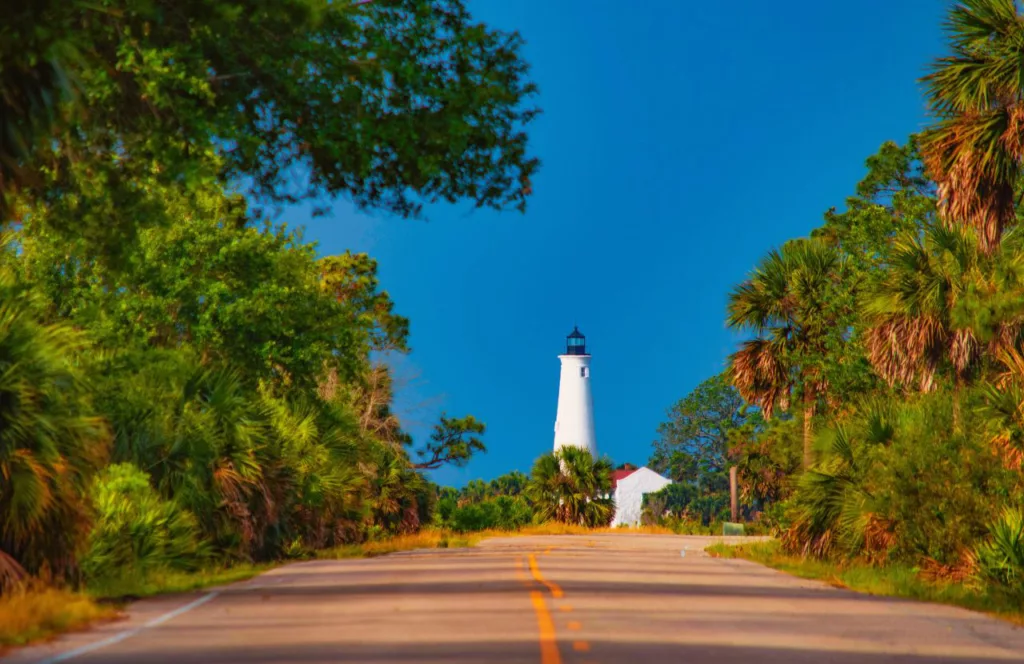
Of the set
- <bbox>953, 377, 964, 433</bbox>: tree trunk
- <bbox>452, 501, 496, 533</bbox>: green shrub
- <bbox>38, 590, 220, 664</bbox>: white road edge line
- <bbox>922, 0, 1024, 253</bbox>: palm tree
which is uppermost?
<bbox>922, 0, 1024, 253</bbox>: palm tree

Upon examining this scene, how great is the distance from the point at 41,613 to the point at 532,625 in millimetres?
4965

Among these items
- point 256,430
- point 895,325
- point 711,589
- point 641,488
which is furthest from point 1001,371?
point 641,488

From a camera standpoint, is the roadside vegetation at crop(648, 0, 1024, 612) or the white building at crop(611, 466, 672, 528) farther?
the white building at crop(611, 466, 672, 528)

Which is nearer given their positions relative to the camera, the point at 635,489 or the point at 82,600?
the point at 82,600

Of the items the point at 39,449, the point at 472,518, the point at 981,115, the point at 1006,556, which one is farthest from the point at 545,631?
the point at 472,518

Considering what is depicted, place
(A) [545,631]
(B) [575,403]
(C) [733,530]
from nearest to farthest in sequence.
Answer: (A) [545,631], (C) [733,530], (B) [575,403]

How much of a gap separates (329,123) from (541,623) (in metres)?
5.79

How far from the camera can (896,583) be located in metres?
24.5

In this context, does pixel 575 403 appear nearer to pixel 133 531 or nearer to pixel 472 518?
pixel 472 518

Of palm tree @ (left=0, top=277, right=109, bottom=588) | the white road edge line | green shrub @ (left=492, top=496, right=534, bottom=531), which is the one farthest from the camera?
green shrub @ (left=492, top=496, right=534, bottom=531)

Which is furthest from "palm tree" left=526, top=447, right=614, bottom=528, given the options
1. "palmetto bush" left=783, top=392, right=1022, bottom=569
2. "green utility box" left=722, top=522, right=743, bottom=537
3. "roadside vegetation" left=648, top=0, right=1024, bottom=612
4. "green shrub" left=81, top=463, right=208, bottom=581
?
"green shrub" left=81, top=463, right=208, bottom=581

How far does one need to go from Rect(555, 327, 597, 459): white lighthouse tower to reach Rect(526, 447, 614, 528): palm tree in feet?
72.3

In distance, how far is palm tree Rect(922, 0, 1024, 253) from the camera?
27.6 metres

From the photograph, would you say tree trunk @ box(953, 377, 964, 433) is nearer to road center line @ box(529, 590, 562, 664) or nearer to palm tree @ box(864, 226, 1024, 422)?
palm tree @ box(864, 226, 1024, 422)
